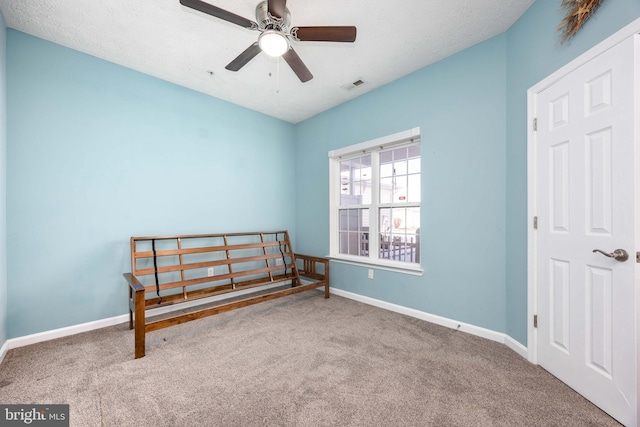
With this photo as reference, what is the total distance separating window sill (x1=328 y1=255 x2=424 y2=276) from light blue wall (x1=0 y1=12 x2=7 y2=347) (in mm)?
3339

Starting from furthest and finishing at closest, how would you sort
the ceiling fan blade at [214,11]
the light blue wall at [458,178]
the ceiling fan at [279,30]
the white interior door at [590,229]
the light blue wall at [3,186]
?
the light blue wall at [458,178]
the light blue wall at [3,186]
the ceiling fan at [279,30]
the ceiling fan blade at [214,11]
the white interior door at [590,229]

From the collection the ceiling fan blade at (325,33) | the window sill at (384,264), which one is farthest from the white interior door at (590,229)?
the ceiling fan blade at (325,33)

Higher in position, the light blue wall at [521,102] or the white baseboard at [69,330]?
the light blue wall at [521,102]

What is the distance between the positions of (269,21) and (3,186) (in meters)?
2.64

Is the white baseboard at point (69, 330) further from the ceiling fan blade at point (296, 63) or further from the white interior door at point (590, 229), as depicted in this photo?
the white interior door at point (590, 229)

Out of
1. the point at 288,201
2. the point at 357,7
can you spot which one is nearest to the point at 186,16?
the point at 357,7

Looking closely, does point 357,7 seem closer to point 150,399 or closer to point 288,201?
point 288,201

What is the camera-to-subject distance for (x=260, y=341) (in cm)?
235

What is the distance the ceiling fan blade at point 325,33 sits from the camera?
5.79ft

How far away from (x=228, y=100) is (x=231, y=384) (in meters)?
3.46

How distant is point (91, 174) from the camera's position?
2.61m

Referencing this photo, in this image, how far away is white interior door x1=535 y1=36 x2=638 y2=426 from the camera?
137 centimetres

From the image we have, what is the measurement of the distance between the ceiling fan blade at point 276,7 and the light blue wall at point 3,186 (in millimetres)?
2397

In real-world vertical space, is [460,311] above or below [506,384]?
above
